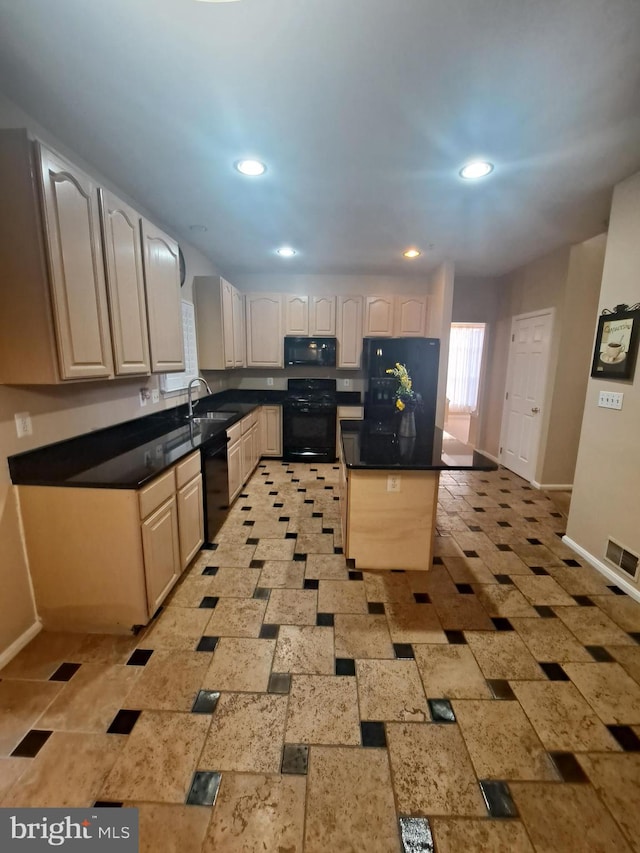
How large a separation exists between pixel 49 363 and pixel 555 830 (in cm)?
256

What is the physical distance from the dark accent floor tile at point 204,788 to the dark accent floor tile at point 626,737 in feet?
5.06

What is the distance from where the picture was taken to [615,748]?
4.28ft

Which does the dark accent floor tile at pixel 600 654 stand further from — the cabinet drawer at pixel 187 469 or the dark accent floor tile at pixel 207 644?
the cabinet drawer at pixel 187 469

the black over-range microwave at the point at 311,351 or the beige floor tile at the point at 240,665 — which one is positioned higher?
the black over-range microwave at the point at 311,351

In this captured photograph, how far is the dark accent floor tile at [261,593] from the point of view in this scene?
2.10m

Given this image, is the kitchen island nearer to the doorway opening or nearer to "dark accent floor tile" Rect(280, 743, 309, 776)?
"dark accent floor tile" Rect(280, 743, 309, 776)

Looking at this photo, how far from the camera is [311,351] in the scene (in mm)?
4711

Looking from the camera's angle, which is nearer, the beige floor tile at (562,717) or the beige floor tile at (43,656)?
the beige floor tile at (562,717)

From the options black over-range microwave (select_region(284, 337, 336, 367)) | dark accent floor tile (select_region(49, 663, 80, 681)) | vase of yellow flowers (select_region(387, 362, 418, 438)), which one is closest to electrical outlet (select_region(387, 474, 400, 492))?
vase of yellow flowers (select_region(387, 362, 418, 438))

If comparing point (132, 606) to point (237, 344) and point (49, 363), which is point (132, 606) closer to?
point (49, 363)

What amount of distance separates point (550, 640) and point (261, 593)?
165 cm

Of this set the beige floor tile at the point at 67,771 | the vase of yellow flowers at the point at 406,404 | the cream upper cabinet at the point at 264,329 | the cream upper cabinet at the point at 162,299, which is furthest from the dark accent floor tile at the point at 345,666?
the cream upper cabinet at the point at 264,329

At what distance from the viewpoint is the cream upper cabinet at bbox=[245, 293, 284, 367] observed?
15.3 feet

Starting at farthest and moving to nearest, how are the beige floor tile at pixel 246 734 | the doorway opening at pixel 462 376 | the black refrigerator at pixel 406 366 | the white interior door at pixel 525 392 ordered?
the doorway opening at pixel 462 376 < the black refrigerator at pixel 406 366 < the white interior door at pixel 525 392 < the beige floor tile at pixel 246 734
